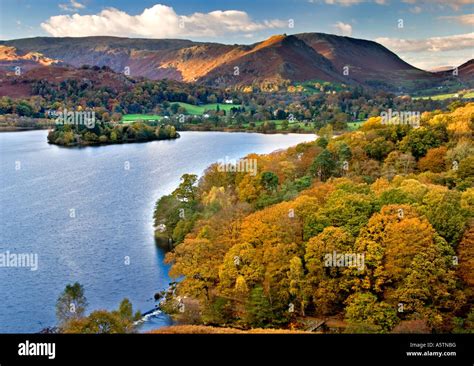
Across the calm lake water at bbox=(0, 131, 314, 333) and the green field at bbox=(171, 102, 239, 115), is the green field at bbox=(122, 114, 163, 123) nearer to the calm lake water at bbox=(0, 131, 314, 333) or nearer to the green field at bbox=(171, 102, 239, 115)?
the green field at bbox=(171, 102, 239, 115)

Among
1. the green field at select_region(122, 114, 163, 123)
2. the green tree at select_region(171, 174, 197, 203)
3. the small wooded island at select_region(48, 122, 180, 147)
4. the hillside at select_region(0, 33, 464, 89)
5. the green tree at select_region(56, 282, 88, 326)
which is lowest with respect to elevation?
the green tree at select_region(56, 282, 88, 326)

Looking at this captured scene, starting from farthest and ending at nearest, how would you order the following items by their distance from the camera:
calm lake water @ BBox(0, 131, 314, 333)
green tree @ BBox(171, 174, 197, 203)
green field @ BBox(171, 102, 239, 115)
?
green field @ BBox(171, 102, 239, 115)
green tree @ BBox(171, 174, 197, 203)
calm lake water @ BBox(0, 131, 314, 333)

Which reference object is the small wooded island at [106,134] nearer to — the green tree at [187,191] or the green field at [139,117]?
the green field at [139,117]

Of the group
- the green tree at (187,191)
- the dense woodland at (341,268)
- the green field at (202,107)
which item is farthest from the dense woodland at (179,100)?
the dense woodland at (341,268)

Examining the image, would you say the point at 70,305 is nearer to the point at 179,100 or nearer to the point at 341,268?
the point at 341,268

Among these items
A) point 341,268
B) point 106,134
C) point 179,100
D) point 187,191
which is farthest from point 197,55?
point 179,100

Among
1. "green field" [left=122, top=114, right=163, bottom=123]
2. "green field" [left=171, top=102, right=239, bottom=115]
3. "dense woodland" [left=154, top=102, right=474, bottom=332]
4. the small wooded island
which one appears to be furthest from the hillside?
"green field" [left=171, top=102, right=239, bottom=115]

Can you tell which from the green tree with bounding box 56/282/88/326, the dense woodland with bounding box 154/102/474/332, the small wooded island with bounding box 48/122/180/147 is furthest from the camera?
the small wooded island with bounding box 48/122/180/147
